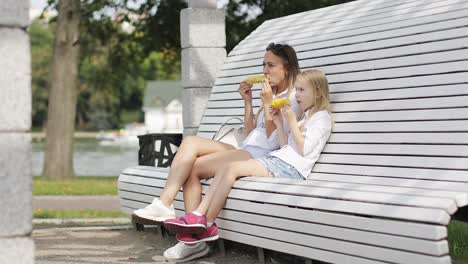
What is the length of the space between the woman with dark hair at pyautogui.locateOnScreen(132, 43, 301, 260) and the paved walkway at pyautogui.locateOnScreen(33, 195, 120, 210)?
4.79 meters

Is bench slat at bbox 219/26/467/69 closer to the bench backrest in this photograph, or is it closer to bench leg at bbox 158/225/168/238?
the bench backrest

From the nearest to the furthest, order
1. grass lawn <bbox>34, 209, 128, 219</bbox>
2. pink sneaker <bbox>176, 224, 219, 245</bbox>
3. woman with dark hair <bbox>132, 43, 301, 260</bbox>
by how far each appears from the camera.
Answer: pink sneaker <bbox>176, 224, 219, 245</bbox>, woman with dark hair <bbox>132, 43, 301, 260</bbox>, grass lawn <bbox>34, 209, 128, 219</bbox>

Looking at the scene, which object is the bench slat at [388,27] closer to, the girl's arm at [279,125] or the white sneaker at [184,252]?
the girl's arm at [279,125]

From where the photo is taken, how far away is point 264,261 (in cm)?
594

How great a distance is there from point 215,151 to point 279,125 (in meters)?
0.53

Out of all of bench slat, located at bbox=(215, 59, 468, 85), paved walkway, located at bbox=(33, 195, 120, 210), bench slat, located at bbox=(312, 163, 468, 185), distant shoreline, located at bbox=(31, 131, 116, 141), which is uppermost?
bench slat, located at bbox=(215, 59, 468, 85)

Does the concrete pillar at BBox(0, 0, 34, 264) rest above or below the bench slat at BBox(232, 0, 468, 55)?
below

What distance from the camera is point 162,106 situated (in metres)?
83.0

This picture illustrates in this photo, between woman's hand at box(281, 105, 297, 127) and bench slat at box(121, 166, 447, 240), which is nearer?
bench slat at box(121, 166, 447, 240)

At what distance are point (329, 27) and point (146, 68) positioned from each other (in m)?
78.3

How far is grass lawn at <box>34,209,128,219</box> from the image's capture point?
9.58 meters

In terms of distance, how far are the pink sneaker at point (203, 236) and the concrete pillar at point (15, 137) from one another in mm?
2039

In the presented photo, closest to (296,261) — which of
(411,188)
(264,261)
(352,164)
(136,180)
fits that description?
(264,261)

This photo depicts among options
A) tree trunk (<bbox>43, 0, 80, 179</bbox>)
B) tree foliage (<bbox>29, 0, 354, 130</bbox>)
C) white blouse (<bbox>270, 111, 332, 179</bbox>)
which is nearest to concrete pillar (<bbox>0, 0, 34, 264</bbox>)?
white blouse (<bbox>270, 111, 332, 179</bbox>)
